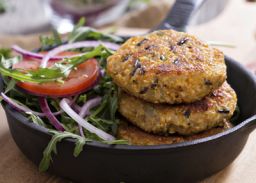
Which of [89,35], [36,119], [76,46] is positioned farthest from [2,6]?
[36,119]

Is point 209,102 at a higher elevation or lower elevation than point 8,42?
higher

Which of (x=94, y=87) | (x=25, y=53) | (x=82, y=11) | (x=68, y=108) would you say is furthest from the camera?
(x=82, y=11)

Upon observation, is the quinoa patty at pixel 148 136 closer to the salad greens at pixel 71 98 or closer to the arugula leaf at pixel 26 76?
the salad greens at pixel 71 98

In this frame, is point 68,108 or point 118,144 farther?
point 68,108

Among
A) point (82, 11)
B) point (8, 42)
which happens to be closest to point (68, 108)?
point (8, 42)

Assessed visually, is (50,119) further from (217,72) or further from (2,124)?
(217,72)

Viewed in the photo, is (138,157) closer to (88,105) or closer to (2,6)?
(88,105)

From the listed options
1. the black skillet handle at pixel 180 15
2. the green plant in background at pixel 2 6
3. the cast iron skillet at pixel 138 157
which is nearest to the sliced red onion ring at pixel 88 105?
the cast iron skillet at pixel 138 157
